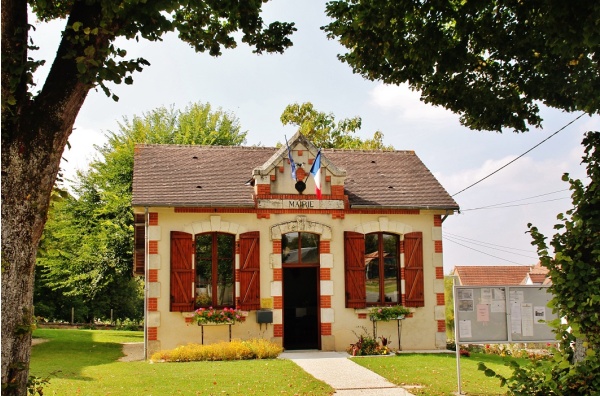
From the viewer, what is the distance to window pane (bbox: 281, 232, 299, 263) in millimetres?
18031

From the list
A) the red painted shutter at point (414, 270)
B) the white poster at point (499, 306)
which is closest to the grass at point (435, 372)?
the white poster at point (499, 306)

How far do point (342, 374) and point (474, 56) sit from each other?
657 cm

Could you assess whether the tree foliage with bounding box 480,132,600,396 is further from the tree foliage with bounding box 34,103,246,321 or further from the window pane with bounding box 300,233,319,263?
the tree foliage with bounding box 34,103,246,321

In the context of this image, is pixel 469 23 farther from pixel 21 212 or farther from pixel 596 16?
pixel 21 212

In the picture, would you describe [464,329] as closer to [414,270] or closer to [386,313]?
[386,313]

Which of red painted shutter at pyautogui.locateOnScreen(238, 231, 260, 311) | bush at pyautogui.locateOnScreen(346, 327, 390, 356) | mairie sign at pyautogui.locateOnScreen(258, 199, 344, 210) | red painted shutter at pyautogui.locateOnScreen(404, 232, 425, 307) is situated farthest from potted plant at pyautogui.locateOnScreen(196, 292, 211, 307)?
red painted shutter at pyautogui.locateOnScreen(404, 232, 425, 307)

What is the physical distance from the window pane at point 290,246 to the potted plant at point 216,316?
2.00 metres

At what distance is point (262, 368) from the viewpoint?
45.5 ft

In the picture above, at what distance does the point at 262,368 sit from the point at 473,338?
449 cm

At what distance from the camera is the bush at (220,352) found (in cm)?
1582

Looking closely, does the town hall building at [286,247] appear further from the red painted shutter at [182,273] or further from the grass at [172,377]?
the grass at [172,377]

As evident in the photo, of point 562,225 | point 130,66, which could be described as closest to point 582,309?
point 562,225

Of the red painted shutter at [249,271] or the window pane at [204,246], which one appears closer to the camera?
the red painted shutter at [249,271]

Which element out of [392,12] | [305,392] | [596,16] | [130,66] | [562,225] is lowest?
[305,392]
